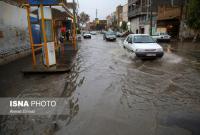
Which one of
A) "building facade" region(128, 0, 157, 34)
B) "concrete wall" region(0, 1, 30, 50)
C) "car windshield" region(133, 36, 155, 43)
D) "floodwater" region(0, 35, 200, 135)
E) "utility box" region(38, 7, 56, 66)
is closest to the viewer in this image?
"floodwater" region(0, 35, 200, 135)

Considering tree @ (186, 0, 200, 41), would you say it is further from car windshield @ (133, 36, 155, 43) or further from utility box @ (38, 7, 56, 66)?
utility box @ (38, 7, 56, 66)

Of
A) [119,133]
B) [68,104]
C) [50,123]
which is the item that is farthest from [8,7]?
[119,133]

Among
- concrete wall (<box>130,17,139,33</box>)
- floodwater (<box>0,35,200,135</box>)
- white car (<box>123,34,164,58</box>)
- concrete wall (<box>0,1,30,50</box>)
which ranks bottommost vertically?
floodwater (<box>0,35,200,135</box>)

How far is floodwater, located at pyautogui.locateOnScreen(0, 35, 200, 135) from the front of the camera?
4363 millimetres

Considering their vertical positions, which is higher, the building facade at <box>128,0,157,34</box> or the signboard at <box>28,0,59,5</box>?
the building facade at <box>128,0,157,34</box>

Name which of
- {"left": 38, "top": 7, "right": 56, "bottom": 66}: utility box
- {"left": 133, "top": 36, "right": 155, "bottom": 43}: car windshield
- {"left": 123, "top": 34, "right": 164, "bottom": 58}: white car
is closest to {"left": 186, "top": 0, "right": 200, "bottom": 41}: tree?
{"left": 133, "top": 36, "right": 155, "bottom": 43}: car windshield

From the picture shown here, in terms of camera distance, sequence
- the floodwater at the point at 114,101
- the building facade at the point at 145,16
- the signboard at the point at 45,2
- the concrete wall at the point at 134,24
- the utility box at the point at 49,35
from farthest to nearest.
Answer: the concrete wall at the point at 134,24
the building facade at the point at 145,16
the utility box at the point at 49,35
the signboard at the point at 45,2
the floodwater at the point at 114,101

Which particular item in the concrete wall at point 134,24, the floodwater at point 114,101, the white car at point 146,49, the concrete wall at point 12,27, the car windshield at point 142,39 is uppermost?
the concrete wall at point 134,24

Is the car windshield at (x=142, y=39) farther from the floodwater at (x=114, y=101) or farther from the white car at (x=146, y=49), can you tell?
the floodwater at (x=114, y=101)

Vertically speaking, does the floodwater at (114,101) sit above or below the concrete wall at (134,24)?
below

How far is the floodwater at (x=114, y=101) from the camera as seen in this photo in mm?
4363

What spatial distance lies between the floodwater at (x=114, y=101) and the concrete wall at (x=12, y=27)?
3811 mm

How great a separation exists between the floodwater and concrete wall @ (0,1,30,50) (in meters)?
3.81

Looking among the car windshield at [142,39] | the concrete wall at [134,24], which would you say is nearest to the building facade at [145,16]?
the concrete wall at [134,24]
